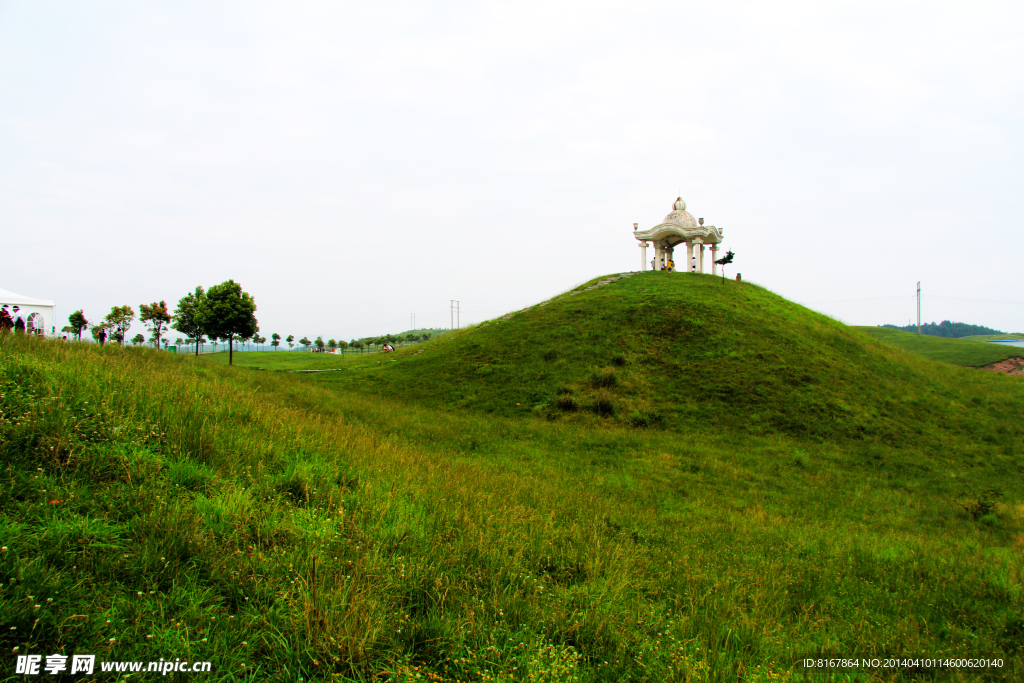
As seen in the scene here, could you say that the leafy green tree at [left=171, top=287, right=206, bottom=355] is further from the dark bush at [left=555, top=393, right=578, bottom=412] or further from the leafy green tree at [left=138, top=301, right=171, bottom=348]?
the dark bush at [left=555, top=393, right=578, bottom=412]

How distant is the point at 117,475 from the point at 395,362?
27784 millimetres

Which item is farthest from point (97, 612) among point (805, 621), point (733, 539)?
point (733, 539)

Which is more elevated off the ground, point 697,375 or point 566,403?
point 697,375

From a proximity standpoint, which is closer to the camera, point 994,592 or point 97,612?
point 97,612

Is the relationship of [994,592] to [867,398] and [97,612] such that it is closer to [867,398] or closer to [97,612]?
[97,612]

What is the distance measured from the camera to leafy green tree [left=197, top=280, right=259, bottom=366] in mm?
44031

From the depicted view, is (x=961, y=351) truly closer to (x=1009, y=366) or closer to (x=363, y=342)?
(x=1009, y=366)

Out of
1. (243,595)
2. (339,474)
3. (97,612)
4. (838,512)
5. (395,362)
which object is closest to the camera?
(97,612)

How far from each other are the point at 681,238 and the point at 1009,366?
31369 mm

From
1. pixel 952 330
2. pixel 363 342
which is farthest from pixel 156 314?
pixel 952 330

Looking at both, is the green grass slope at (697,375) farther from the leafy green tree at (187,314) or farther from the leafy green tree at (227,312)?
the leafy green tree at (187,314)

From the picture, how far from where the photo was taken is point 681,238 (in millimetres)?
44625

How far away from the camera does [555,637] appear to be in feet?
12.2

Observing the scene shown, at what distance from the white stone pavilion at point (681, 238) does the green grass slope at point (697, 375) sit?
36.1 feet
